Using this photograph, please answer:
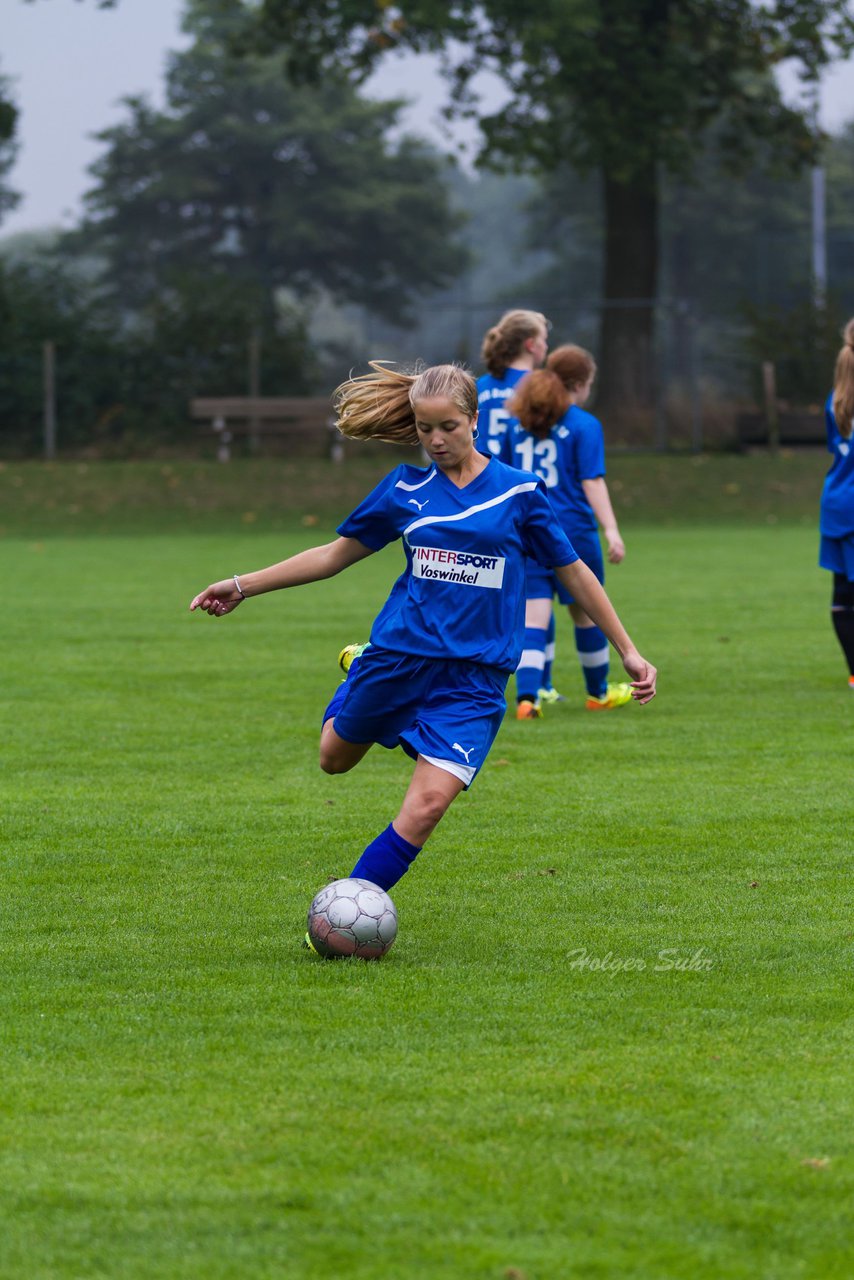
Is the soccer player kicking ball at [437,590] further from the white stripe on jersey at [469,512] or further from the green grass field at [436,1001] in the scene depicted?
the green grass field at [436,1001]

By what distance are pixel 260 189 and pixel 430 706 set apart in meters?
53.5

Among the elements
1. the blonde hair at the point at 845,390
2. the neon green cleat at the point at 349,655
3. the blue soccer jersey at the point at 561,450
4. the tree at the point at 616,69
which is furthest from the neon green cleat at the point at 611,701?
the tree at the point at 616,69

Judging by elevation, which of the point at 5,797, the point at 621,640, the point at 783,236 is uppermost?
the point at 783,236

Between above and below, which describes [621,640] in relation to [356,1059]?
above

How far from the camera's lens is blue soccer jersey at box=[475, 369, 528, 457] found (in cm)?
980

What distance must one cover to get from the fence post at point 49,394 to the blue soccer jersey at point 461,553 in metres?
27.0

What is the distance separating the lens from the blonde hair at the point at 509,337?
970cm

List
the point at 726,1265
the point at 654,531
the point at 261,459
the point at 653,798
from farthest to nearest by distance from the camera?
the point at 261,459
the point at 654,531
the point at 653,798
the point at 726,1265

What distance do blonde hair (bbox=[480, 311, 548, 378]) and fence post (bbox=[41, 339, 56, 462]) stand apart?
74.3 ft

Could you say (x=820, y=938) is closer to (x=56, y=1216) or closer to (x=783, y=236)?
(x=56, y=1216)

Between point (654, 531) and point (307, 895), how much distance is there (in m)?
21.5

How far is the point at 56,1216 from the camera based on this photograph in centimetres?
323

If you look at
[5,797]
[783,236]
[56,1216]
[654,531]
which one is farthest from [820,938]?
[783,236]

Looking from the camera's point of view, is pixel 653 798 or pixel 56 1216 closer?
pixel 56 1216
